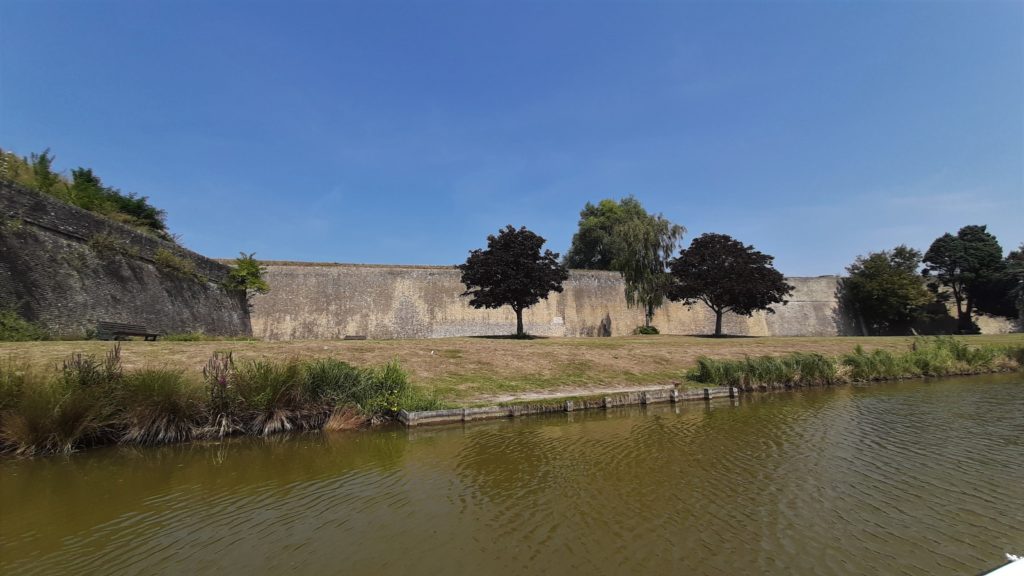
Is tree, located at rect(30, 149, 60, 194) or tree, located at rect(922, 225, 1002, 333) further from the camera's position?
tree, located at rect(922, 225, 1002, 333)

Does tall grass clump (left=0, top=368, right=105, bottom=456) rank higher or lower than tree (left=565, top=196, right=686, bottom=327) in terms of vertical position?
lower

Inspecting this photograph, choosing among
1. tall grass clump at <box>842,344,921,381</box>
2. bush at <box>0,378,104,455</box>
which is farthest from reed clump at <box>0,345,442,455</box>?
tall grass clump at <box>842,344,921,381</box>

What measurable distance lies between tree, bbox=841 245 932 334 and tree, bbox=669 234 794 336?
41.5 ft

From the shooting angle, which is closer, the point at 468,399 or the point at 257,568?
the point at 257,568

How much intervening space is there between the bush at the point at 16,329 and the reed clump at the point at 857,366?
736 inches

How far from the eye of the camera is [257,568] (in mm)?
3914

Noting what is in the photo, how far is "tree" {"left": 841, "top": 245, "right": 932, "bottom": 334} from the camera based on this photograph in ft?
112

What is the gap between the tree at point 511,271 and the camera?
23266 mm

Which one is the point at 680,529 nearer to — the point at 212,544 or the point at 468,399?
the point at 212,544

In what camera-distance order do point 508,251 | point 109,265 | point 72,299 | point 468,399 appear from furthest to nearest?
point 508,251 < point 109,265 < point 72,299 < point 468,399

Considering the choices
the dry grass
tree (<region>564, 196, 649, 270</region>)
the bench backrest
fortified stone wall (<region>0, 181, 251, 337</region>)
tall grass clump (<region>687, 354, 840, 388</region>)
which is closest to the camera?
the dry grass

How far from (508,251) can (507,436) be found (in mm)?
15794

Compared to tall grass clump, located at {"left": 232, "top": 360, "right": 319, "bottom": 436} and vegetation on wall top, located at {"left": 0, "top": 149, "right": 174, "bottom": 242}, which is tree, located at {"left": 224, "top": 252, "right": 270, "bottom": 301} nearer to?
vegetation on wall top, located at {"left": 0, "top": 149, "right": 174, "bottom": 242}

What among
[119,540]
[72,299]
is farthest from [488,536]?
[72,299]
